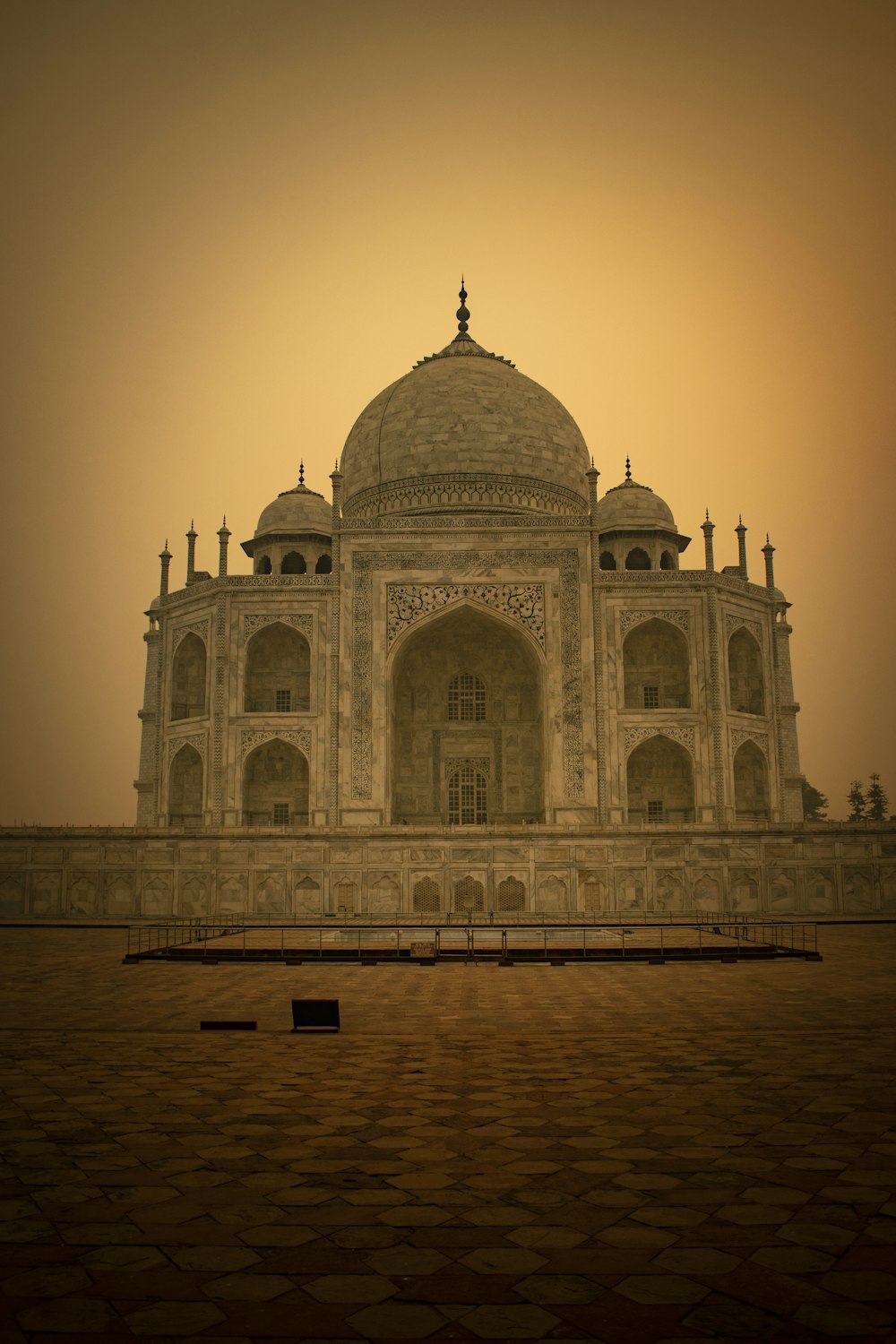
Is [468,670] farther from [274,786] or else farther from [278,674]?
[274,786]

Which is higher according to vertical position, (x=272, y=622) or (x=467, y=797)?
(x=272, y=622)

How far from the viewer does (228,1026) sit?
25.4ft

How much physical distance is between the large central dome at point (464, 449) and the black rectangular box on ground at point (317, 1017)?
25903 millimetres

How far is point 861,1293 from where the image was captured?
291 cm

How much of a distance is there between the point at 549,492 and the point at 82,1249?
31.5m

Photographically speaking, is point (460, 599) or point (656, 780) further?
point (656, 780)

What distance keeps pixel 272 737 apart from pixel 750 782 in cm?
1293

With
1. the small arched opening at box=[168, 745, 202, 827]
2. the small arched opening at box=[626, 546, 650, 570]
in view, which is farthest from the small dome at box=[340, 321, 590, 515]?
the small arched opening at box=[168, 745, 202, 827]

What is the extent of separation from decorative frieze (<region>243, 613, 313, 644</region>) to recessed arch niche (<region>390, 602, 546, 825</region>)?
2546 mm

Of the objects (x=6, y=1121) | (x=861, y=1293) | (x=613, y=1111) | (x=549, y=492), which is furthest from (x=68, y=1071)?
(x=549, y=492)

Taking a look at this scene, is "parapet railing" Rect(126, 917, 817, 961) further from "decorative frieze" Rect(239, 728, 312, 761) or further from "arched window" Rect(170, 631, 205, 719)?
"arched window" Rect(170, 631, 205, 719)

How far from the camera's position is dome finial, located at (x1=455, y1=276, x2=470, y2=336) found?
38.5m

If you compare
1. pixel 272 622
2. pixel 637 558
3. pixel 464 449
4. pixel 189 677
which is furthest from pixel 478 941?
pixel 637 558

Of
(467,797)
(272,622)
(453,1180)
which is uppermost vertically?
(272,622)
